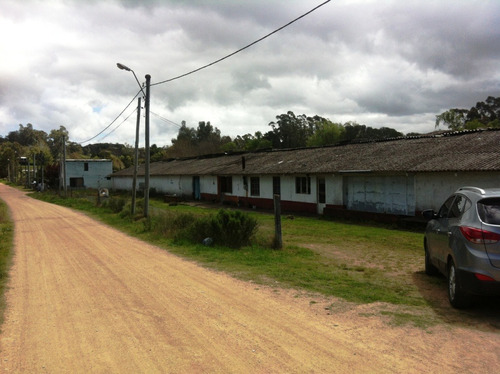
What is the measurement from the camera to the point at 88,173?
65625mm

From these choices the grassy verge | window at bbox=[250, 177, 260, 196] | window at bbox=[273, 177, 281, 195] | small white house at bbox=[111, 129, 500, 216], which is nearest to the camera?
the grassy verge

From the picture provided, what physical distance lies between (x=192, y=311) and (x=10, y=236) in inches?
486

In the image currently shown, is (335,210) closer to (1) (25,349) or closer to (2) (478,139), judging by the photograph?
(2) (478,139)

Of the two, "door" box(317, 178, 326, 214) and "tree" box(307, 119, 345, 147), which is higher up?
"tree" box(307, 119, 345, 147)

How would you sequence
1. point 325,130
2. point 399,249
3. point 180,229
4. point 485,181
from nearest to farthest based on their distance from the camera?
point 399,249, point 180,229, point 485,181, point 325,130

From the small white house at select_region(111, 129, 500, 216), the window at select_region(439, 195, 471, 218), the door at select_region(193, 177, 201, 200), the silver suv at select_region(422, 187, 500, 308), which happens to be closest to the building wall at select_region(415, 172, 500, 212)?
the small white house at select_region(111, 129, 500, 216)

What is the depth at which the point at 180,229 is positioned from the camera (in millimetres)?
14031

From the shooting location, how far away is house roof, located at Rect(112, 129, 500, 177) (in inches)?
709

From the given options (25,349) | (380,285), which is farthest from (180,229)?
(25,349)

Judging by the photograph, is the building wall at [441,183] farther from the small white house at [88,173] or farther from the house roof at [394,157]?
the small white house at [88,173]

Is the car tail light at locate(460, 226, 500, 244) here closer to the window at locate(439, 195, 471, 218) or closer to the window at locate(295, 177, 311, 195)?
the window at locate(439, 195, 471, 218)

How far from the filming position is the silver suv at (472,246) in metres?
5.48

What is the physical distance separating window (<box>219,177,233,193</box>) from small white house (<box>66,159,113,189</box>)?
110ft

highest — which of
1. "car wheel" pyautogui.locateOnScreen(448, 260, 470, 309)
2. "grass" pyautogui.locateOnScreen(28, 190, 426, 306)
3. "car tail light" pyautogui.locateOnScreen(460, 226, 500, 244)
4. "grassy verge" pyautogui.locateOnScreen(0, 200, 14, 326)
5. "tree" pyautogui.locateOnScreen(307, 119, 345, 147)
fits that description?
"tree" pyautogui.locateOnScreen(307, 119, 345, 147)
